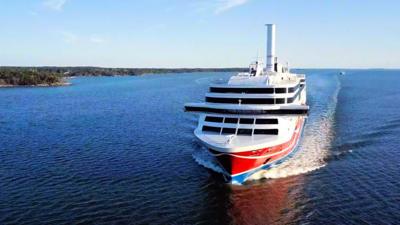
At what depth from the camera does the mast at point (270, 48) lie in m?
60.0

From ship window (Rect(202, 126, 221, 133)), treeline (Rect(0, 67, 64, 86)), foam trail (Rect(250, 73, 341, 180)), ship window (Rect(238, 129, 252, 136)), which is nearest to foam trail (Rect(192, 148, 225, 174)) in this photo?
ship window (Rect(202, 126, 221, 133))

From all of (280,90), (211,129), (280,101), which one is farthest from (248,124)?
(280,90)

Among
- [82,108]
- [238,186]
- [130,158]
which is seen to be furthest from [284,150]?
[82,108]

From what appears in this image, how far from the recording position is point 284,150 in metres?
41.3

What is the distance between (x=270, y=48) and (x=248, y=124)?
24135 millimetres

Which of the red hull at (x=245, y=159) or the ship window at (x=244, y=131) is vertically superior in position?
the ship window at (x=244, y=131)

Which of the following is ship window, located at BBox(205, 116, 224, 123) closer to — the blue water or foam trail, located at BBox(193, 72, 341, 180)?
foam trail, located at BBox(193, 72, 341, 180)

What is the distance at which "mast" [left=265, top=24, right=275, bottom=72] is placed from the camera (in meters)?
60.0

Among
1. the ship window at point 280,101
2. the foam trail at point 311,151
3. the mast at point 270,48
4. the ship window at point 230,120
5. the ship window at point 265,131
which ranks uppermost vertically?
the mast at point 270,48

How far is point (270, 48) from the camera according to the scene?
6153 cm

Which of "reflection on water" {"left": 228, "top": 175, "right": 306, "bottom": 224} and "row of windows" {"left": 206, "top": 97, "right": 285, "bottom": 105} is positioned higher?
"row of windows" {"left": 206, "top": 97, "right": 285, "bottom": 105}

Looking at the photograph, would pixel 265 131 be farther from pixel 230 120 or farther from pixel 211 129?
pixel 211 129

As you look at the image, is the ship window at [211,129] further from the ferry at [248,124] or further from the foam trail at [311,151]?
the foam trail at [311,151]

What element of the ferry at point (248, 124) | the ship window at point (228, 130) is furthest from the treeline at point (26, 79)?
the ship window at point (228, 130)
